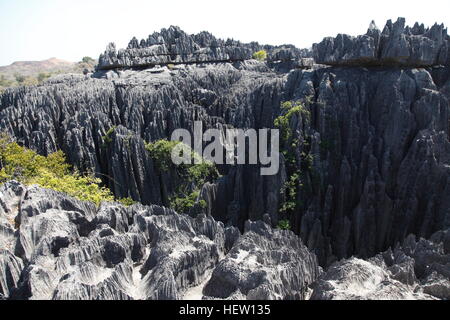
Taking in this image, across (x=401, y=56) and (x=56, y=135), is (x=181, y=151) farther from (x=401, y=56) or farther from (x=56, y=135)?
(x=401, y=56)

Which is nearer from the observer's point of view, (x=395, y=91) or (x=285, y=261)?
(x=285, y=261)

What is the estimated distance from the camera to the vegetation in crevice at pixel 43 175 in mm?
19078

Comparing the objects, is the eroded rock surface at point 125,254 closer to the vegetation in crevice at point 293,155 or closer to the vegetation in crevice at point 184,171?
the vegetation in crevice at point 293,155

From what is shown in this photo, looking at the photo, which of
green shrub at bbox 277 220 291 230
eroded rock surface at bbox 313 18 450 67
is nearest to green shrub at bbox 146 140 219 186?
green shrub at bbox 277 220 291 230

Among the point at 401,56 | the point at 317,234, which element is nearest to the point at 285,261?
the point at 317,234

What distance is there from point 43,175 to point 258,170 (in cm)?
1286

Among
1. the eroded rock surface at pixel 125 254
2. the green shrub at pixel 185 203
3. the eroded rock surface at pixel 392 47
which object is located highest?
the eroded rock surface at pixel 392 47

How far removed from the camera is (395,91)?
25250 millimetres

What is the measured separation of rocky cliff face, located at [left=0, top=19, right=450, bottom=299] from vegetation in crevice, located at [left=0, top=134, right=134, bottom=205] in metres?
4.79

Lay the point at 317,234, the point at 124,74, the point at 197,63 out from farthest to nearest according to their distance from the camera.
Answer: the point at 197,63 → the point at 124,74 → the point at 317,234

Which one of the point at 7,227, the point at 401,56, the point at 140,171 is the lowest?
the point at 140,171

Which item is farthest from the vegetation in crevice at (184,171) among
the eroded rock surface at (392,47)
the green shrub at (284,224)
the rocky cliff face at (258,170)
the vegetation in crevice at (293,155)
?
the eroded rock surface at (392,47)

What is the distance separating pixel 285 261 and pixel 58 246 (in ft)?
19.7

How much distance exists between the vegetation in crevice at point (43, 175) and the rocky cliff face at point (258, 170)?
479cm
